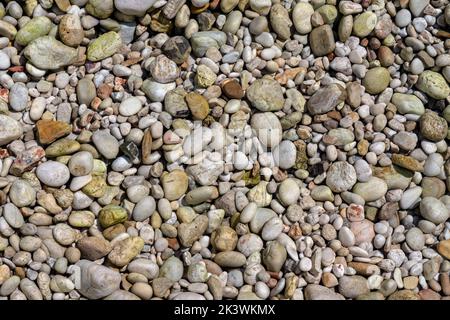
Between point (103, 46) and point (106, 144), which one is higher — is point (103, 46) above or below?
above

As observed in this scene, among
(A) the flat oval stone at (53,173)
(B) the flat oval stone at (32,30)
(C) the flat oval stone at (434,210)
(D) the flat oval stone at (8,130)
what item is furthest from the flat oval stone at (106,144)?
(C) the flat oval stone at (434,210)

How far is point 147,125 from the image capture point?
2047 millimetres

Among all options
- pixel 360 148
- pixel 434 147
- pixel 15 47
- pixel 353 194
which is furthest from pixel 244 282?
pixel 15 47

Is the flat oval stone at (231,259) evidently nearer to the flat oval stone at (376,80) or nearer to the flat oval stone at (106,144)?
the flat oval stone at (106,144)

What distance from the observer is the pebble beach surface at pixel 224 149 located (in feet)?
6.27

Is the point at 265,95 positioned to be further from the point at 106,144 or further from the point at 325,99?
the point at 106,144

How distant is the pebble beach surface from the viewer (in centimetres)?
191

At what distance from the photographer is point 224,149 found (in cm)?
206

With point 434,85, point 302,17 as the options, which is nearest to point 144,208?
point 302,17

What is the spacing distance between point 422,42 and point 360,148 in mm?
481

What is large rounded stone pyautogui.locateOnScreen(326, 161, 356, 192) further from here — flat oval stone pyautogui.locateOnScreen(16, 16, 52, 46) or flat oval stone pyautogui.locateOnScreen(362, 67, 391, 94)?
flat oval stone pyautogui.locateOnScreen(16, 16, 52, 46)

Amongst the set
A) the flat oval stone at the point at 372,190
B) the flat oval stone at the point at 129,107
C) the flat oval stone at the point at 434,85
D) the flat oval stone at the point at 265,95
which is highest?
the flat oval stone at the point at 434,85

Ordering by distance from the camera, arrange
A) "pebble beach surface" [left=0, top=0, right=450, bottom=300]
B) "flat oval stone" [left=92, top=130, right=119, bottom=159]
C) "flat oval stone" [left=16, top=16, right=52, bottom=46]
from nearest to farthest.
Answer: "pebble beach surface" [left=0, top=0, right=450, bottom=300]
"flat oval stone" [left=92, top=130, right=119, bottom=159]
"flat oval stone" [left=16, top=16, right=52, bottom=46]

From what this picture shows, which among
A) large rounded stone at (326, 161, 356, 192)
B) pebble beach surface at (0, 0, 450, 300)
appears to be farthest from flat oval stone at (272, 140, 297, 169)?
large rounded stone at (326, 161, 356, 192)
